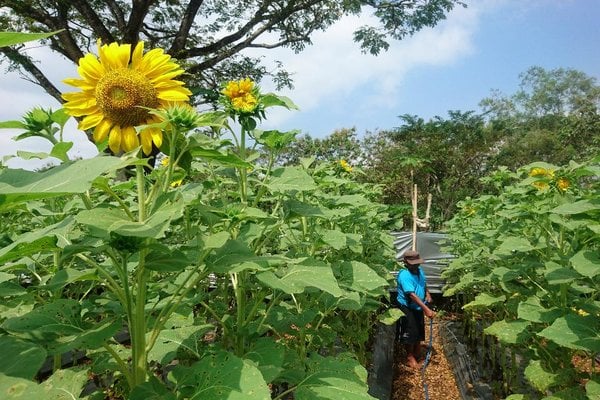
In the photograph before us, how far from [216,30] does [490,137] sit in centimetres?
1040

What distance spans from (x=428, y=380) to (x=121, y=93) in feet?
15.4

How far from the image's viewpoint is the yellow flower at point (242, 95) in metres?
1.53

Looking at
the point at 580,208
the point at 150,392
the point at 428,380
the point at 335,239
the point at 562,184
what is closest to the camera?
the point at 150,392

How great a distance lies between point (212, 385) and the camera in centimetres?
87

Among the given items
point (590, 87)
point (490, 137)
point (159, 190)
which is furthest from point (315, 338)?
point (590, 87)

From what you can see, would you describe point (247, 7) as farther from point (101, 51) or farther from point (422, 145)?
point (101, 51)

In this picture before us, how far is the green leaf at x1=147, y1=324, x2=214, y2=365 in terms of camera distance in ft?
4.43

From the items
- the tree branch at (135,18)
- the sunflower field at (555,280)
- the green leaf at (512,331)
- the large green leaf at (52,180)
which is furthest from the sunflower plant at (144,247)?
the tree branch at (135,18)

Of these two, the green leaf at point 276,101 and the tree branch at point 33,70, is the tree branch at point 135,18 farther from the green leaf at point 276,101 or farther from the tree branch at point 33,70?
the green leaf at point 276,101

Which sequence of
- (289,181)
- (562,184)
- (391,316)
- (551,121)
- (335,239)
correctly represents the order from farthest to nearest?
(551,121)
(391,316)
(562,184)
(335,239)
(289,181)

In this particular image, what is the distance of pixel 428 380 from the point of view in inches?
195

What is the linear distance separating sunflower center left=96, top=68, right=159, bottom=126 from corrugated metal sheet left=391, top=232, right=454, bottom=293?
23.1 feet

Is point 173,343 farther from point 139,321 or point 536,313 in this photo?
point 536,313

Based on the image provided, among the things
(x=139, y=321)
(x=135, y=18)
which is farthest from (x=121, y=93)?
(x=135, y=18)
